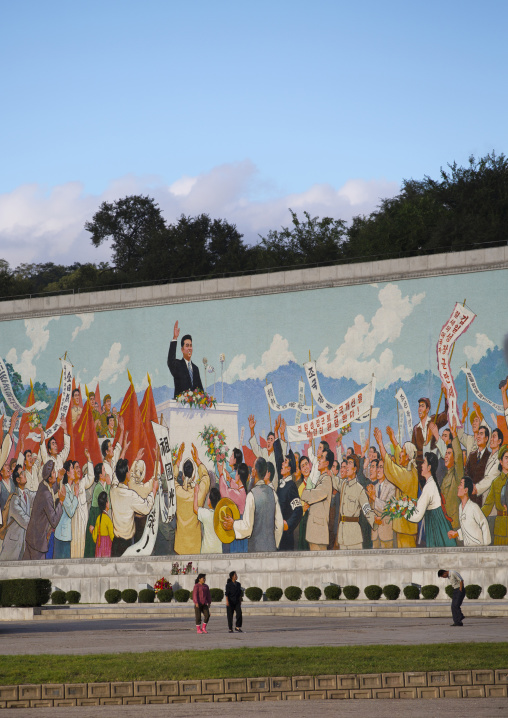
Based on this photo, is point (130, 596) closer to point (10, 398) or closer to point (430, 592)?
point (430, 592)

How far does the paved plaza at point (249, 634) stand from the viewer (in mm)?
16031

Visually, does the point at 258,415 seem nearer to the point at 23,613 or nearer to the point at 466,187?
the point at 23,613

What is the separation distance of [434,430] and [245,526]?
756 centimetres

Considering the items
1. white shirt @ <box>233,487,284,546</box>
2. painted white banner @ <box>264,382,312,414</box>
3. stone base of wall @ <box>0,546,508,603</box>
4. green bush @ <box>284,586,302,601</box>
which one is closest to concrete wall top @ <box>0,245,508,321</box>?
painted white banner @ <box>264,382,312,414</box>

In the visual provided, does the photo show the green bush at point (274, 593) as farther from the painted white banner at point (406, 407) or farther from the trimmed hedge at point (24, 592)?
the trimmed hedge at point (24, 592)

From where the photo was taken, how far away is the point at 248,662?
40.9 feet

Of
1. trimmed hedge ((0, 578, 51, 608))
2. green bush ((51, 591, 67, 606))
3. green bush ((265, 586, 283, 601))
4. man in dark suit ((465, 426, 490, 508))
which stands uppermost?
man in dark suit ((465, 426, 490, 508))

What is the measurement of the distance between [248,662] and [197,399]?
24.2 metres

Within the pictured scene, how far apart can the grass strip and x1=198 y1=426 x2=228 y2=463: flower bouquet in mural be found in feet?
69.5

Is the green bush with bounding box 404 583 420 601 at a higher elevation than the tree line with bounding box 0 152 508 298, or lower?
lower

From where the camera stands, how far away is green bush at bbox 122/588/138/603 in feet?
110

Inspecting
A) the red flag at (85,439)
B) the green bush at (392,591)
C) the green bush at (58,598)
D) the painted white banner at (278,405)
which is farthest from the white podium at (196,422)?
the green bush at (392,591)

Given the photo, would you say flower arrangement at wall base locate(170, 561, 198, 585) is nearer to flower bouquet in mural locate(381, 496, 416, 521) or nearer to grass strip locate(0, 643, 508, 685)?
flower bouquet in mural locate(381, 496, 416, 521)

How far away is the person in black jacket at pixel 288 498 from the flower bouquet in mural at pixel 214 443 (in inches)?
85.0
